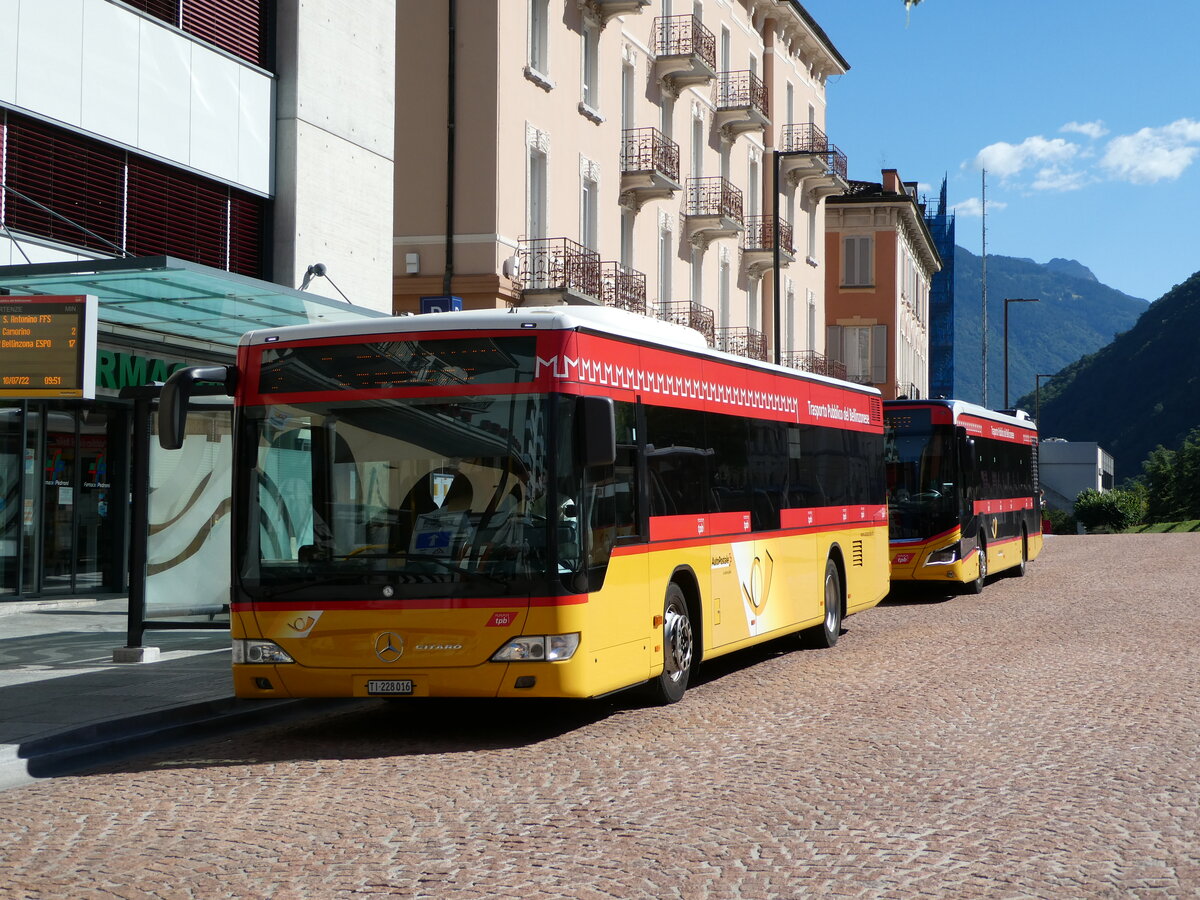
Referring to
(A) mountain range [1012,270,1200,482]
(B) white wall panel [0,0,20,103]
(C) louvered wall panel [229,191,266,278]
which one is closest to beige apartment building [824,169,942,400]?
(C) louvered wall panel [229,191,266,278]

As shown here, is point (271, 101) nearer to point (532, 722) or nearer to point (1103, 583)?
point (532, 722)

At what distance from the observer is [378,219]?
79.4 ft

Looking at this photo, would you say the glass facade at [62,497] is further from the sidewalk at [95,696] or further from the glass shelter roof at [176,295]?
the sidewalk at [95,696]

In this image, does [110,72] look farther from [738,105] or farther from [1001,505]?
[738,105]

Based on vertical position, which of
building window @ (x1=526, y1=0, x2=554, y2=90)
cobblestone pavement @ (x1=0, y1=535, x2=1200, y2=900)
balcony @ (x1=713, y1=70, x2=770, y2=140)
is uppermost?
balcony @ (x1=713, y1=70, x2=770, y2=140)

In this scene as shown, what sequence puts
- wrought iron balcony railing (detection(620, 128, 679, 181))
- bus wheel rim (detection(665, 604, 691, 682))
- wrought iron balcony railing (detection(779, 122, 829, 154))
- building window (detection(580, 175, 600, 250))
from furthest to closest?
wrought iron balcony railing (detection(779, 122, 829, 154))
wrought iron balcony railing (detection(620, 128, 679, 181))
building window (detection(580, 175, 600, 250))
bus wheel rim (detection(665, 604, 691, 682))

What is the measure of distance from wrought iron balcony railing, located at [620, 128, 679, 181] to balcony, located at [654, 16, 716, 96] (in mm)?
1800

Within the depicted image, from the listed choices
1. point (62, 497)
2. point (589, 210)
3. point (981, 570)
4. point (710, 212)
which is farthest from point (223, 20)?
point (710, 212)

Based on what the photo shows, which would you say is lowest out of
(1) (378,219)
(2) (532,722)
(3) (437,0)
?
(2) (532,722)

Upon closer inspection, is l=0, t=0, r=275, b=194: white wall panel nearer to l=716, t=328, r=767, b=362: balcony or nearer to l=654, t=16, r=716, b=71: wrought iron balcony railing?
l=654, t=16, r=716, b=71: wrought iron balcony railing

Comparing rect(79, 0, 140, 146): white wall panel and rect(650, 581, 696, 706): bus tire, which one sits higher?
rect(79, 0, 140, 146): white wall panel

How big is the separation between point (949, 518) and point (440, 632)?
14943 mm

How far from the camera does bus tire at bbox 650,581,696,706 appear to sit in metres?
11.7

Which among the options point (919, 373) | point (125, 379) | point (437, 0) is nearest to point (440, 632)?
point (125, 379)
